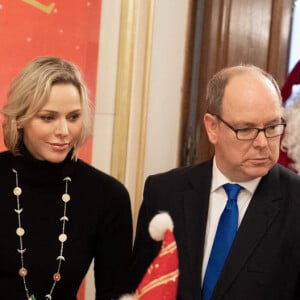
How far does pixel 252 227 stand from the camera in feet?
5.42

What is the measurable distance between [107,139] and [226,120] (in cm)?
95

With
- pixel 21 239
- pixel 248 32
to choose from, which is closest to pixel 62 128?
pixel 21 239

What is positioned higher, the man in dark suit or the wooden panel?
the wooden panel

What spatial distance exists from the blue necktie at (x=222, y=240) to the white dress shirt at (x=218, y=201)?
0.02m

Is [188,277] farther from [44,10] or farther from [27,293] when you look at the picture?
[44,10]

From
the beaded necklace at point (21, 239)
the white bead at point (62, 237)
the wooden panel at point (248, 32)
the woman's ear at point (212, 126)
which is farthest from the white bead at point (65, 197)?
the wooden panel at point (248, 32)

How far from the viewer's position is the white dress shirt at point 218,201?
5.63ft

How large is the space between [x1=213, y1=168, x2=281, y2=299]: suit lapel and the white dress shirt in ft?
0.10

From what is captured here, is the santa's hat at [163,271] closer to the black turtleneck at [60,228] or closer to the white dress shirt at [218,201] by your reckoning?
the white dress shirt at [218,201]

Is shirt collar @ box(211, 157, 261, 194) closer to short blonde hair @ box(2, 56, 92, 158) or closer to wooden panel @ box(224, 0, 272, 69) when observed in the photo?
short blonde hair @ box(2, 56, 92, 158)

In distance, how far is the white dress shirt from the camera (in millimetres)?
1715

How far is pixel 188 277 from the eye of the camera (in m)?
1.66

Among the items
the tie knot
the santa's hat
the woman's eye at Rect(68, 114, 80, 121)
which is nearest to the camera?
the santa's hat

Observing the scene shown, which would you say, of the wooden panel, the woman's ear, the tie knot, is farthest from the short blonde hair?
the wooden panel
